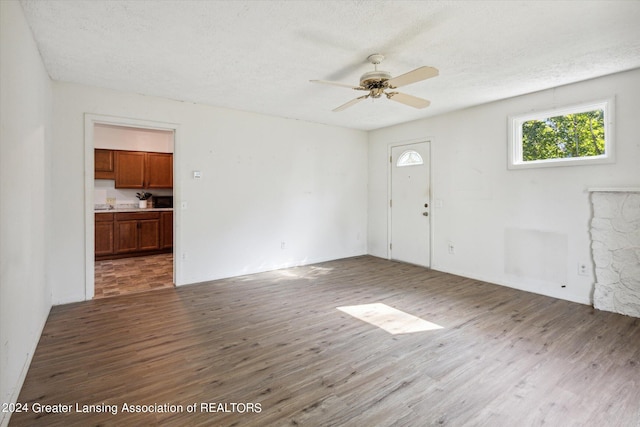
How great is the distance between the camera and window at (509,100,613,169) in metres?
3.43

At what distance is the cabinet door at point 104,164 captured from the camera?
6.08m

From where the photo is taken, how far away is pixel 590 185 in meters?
3.47

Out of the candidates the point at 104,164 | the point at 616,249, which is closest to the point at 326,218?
the point at 616,249

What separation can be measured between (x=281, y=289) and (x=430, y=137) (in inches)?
132

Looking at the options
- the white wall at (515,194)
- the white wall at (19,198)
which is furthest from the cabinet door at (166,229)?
the white wall at (515,194)

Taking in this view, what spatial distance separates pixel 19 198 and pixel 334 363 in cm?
240

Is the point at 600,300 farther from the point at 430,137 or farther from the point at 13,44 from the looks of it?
the point at 13,44

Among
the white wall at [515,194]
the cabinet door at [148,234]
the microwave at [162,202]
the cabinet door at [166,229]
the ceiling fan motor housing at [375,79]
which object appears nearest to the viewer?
the ceiling fan motor housing at [375,79]

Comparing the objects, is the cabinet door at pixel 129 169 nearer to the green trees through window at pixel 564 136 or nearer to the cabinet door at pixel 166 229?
the cabinet door at pixel 166 229

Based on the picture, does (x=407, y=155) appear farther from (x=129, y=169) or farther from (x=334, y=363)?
(x=129, y=169)

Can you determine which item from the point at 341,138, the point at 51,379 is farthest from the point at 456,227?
the point at 51,379

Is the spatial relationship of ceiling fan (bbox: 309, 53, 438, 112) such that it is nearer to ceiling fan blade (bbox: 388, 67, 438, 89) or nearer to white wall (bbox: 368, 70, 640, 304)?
ceiling fan blade (bbox: 388, 67, 438, 89)

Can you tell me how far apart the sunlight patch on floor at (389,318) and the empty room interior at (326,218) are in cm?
3

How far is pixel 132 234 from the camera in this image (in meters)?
6.07
